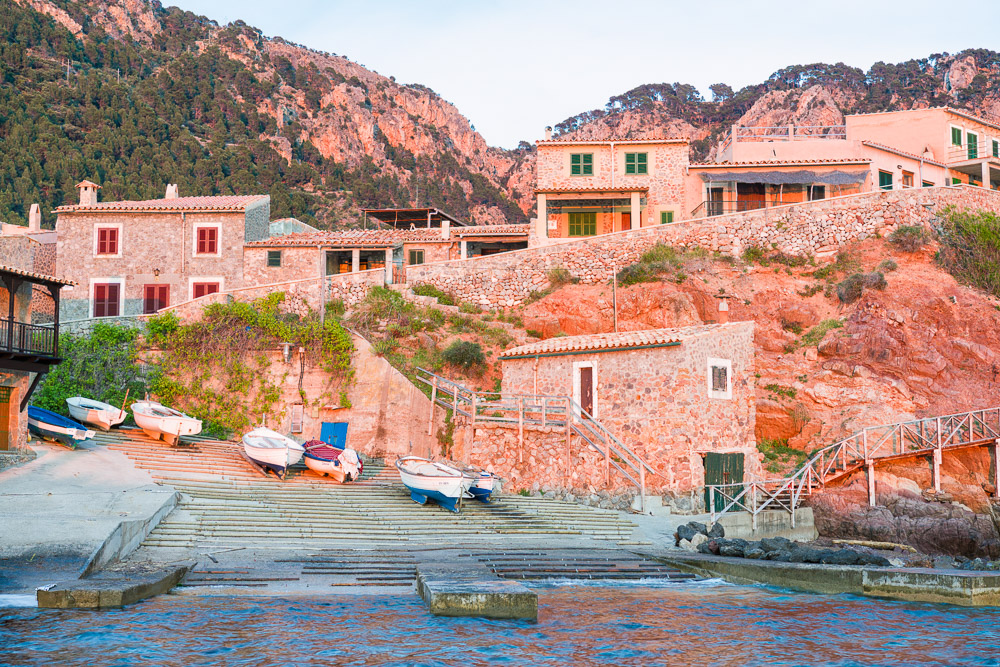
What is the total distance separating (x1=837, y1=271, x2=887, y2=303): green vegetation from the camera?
115 ft

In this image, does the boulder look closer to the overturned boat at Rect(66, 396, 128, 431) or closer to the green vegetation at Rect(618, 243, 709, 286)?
the overturned boat at Rect(66, 396, 128, 431)

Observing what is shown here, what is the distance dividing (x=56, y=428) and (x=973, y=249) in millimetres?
35538

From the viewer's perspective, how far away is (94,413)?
83.6ft

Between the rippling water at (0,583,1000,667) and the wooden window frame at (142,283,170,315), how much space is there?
2583cm

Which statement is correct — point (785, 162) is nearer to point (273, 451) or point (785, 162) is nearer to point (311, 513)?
point (273, 451)

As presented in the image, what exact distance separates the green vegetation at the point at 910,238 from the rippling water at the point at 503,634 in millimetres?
27746

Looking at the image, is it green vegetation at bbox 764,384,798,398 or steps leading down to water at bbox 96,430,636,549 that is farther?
green vegetation at bbox 764,384,798,398

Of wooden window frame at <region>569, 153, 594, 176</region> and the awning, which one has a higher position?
wooden window frame at <region>569, 153, 594, 176</region>

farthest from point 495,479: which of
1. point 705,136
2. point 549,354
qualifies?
point 705,136

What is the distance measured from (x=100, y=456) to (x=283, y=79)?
84.3 metres

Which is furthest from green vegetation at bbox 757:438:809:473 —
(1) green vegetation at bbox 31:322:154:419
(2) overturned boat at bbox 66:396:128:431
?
(1) green vegetation at bbox 31:322:154:419

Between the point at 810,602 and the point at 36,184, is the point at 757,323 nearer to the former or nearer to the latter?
the point at 810,602

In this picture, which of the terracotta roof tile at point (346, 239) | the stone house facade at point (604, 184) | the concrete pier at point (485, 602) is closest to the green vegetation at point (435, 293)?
the terracotta roof tile at point (346, 239)

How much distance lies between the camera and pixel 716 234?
131 feet
